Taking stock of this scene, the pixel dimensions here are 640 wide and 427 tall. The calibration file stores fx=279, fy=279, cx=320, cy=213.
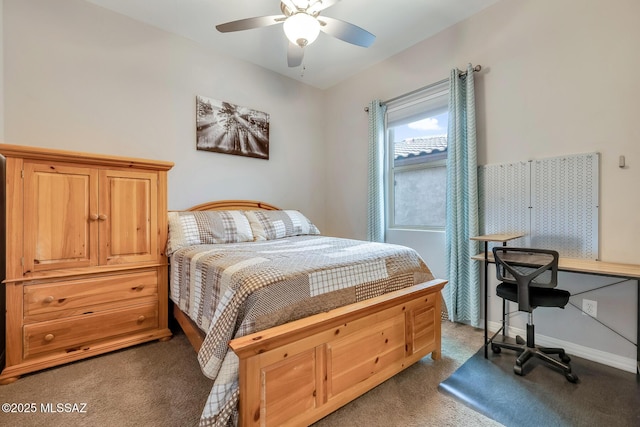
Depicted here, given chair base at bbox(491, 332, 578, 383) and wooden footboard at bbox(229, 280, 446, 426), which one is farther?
chair base at bbox(491, 332, 578, 383)

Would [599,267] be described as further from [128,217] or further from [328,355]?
[128,217]

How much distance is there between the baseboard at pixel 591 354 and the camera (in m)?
1.81

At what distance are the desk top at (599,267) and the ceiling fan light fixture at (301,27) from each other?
219 centimetres

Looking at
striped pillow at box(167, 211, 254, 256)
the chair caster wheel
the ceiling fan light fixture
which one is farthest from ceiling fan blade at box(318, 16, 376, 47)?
the chair caster wheel

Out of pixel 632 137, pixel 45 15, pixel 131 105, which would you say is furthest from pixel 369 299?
pixel 45 15

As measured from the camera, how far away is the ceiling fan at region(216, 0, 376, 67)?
1838 millimetres

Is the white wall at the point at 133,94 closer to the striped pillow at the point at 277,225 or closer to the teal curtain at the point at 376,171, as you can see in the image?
the striped pillow at the point at 277,225

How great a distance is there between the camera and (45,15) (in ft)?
7.24

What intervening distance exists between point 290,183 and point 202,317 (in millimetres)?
2349

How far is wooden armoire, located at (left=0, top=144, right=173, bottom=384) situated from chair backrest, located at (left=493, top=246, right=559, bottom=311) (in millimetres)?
2489

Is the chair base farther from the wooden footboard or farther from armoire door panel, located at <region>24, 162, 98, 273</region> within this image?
armoire door panel, located at <region>24, 162, 98, 273</region>

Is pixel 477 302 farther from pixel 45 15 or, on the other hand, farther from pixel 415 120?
pixel 45 15

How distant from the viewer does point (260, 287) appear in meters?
1.20

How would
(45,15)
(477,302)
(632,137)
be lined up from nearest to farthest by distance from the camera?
1. (632,137)
2. (45,15)
3. (477,302)
